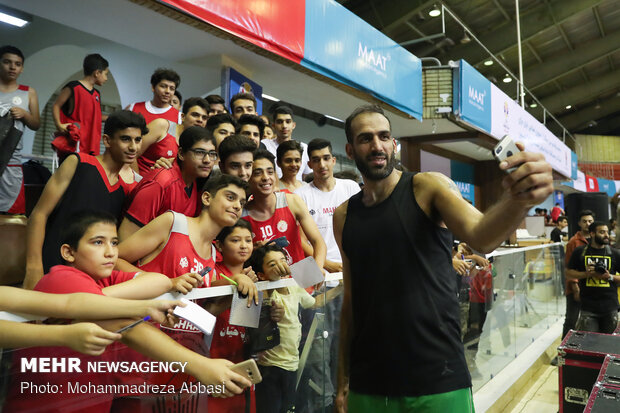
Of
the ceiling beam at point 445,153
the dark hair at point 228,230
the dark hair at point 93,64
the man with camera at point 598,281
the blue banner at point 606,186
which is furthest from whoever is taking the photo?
the blue banner at point 606,186

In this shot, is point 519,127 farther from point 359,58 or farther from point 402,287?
point 402,287

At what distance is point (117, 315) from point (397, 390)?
3.30 ft

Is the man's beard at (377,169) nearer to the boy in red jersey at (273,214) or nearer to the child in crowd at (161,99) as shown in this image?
the boy in red jersey at (273,214)

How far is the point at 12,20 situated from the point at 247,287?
643 centimetres

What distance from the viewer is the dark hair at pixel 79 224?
5.90 ft

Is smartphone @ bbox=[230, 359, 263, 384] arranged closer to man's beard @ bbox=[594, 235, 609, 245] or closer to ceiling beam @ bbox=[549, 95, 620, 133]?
man's beard @ bbox=[594, 235, 609, 245]

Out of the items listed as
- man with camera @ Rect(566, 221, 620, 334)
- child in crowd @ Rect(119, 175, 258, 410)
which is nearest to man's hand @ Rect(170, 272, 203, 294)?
child in crowd @ Rect(119, 175, 258, 410)

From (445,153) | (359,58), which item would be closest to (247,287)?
(359,58)

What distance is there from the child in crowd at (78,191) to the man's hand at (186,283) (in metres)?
0.71

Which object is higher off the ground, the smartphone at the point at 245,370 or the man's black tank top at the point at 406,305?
the man's black tank top at the point at 406,305

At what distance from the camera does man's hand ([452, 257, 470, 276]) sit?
13.4ft

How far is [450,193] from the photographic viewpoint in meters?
1.59

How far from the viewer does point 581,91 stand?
21.3 metres

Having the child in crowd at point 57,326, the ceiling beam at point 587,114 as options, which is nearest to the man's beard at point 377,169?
the child in crowd at point 57,326
